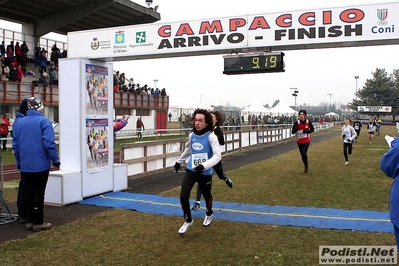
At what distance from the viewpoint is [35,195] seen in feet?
21.5

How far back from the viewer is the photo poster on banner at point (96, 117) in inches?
356

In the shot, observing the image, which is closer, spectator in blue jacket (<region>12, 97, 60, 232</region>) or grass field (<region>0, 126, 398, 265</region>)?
grass field (<region>0, 126, 398, 265</region>)

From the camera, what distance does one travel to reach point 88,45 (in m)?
9.30

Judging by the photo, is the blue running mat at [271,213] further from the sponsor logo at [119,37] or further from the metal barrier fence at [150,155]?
the sponsor logo at [119,37]

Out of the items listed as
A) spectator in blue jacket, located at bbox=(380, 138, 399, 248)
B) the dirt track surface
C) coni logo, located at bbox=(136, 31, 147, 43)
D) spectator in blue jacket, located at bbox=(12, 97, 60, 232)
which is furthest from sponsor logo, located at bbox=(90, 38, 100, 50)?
spectator in blue jacket, located at bbox=(380, 138, 399, 248)

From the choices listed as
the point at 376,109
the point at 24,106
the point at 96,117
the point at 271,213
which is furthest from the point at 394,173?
the point at 376,109

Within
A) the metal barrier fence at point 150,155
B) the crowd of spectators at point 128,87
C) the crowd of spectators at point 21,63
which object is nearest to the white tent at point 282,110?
the crowd of spectators at point 128,87

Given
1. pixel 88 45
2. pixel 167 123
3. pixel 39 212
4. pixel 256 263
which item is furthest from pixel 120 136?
pixel 256 263

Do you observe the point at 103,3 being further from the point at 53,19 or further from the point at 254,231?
the point at 254,231

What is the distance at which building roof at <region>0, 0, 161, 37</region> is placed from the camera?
1037 inches

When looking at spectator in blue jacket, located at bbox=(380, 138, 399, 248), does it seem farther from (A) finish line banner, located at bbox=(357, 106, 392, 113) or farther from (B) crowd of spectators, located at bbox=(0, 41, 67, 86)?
(A) finish line banner, located at bbox=(357, 106, 392, 113)

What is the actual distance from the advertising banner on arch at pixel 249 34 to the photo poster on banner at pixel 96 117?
1.41 ft

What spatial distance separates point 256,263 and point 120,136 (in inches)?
1039

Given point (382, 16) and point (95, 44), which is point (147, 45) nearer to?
point (95, 44)
